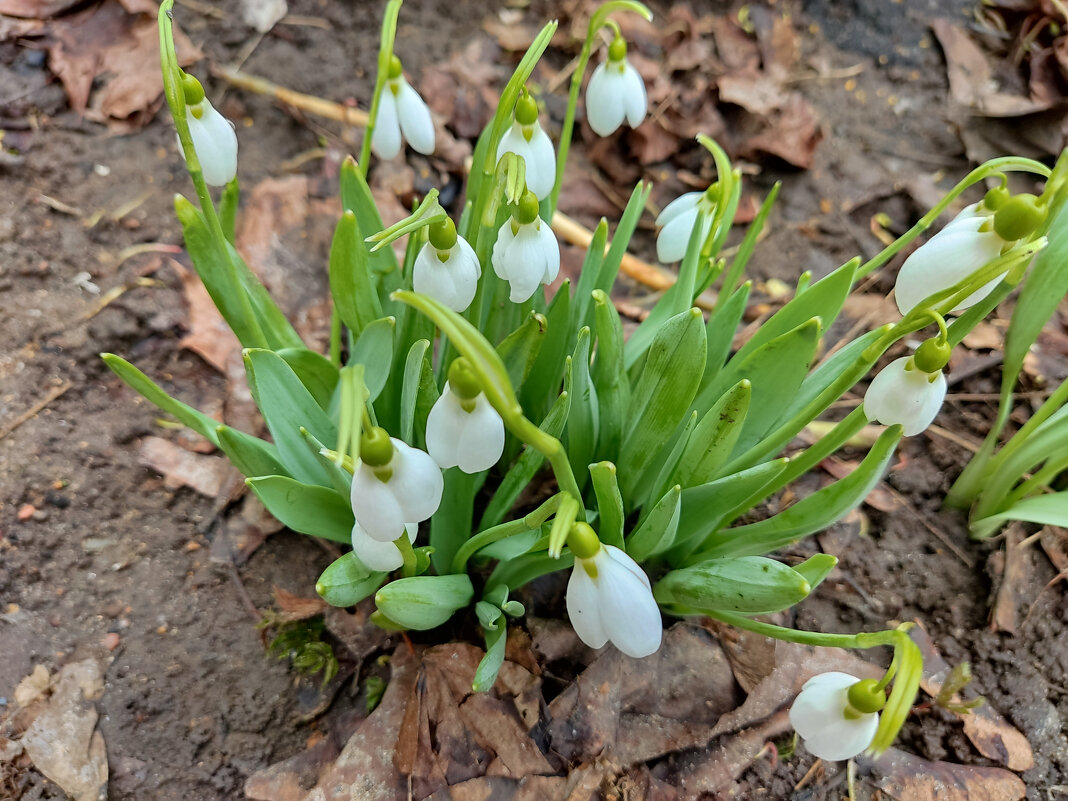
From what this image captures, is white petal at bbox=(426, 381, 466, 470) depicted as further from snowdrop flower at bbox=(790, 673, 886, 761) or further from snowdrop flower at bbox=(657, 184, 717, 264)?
snowdrop flower at bbox=(657, 184, 717, 264)

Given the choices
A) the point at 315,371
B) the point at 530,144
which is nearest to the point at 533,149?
the point at 530,144

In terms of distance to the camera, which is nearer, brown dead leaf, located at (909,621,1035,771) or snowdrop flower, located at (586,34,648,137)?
snowdrop flower, located at (586,34,648,137)

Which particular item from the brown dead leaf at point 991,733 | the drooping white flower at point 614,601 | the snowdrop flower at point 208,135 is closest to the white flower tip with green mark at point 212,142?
the snowdrop flower at point 208,135

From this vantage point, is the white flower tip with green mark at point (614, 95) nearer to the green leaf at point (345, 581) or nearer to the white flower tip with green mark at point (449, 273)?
the white flower tip with green mark at point (449, 273)

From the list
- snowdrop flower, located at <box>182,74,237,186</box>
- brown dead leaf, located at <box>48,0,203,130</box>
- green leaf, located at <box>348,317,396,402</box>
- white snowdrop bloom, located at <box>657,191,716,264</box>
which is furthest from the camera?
brown dead leaf, located at <box>48,0,203,130</box>

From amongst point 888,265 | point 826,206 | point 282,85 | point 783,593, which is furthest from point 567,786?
point 282,85

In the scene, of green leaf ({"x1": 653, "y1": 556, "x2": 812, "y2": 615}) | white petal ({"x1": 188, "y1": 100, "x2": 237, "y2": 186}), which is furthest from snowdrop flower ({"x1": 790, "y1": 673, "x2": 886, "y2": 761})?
white petal ({"x1": 188, "y1": 100, "x2": 237, "y2": 186})
